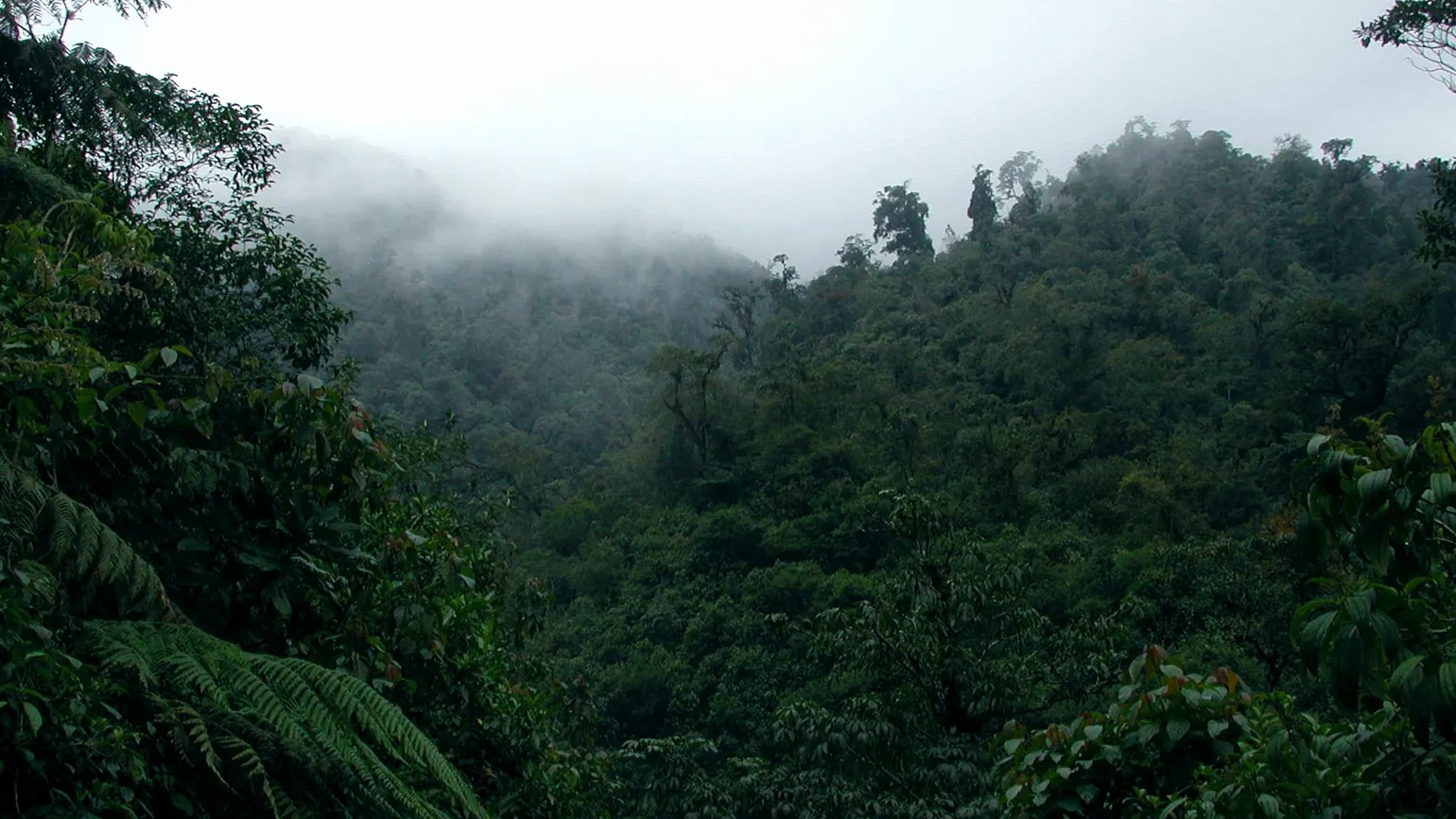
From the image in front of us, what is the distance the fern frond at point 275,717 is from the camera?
8.50 ft

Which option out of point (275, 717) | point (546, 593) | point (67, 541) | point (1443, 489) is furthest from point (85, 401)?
point (546, 593)

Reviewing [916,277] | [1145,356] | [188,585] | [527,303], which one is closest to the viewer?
[188,585]

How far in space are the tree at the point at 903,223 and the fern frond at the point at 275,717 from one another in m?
44.6

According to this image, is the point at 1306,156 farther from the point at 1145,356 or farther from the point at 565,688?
the point at 565,688

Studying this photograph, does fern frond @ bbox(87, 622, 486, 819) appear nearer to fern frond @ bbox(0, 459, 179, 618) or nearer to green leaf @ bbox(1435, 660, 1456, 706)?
fern frond @ bbox(0, 459, 179, 618)

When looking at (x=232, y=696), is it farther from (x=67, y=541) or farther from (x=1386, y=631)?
(x=1386, y=631)

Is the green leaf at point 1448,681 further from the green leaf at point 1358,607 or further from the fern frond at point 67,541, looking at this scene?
the fern frond at point 67,541

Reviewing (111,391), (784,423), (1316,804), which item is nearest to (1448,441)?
(1316,804)

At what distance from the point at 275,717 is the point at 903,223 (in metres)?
45.8

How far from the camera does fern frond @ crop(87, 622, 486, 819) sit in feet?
8.50

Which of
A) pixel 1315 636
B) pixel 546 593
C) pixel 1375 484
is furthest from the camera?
pixel 546 593

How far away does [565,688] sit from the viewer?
6.37 m

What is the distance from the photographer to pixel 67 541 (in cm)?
270

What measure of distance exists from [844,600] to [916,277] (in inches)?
869
